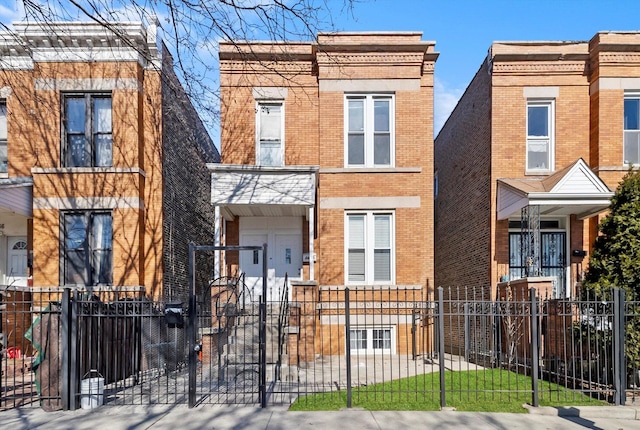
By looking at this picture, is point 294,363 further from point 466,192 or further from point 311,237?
point 466,192

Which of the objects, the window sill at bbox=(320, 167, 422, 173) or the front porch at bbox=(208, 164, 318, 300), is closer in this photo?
the front porch at bbox=(208, 164, 318, 300)

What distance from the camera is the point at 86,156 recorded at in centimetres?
1341

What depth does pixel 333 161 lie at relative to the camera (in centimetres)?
1378

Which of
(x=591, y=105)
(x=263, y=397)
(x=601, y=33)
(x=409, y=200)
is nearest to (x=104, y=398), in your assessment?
(x=263, y=397)

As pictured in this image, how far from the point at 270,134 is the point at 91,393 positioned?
8805 mm

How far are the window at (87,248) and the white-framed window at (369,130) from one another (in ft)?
23.8

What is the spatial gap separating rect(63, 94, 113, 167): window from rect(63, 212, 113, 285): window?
5.13 feet

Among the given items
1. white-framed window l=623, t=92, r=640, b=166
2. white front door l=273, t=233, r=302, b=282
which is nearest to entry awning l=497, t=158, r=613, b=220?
white-framed window l=623, t=92, r=640, b=166

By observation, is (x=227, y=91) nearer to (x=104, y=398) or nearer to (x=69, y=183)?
(x=69, y=183)

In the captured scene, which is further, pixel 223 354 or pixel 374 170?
pixel 374 170

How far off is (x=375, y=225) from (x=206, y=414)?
25.4 feet

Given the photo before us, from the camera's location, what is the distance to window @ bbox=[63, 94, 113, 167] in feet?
43.9

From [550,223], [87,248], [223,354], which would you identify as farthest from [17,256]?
[550,223]

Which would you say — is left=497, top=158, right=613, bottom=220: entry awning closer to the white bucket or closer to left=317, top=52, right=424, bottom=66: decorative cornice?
left=317, top=52, right=424, bottom=66: decorative cornice
